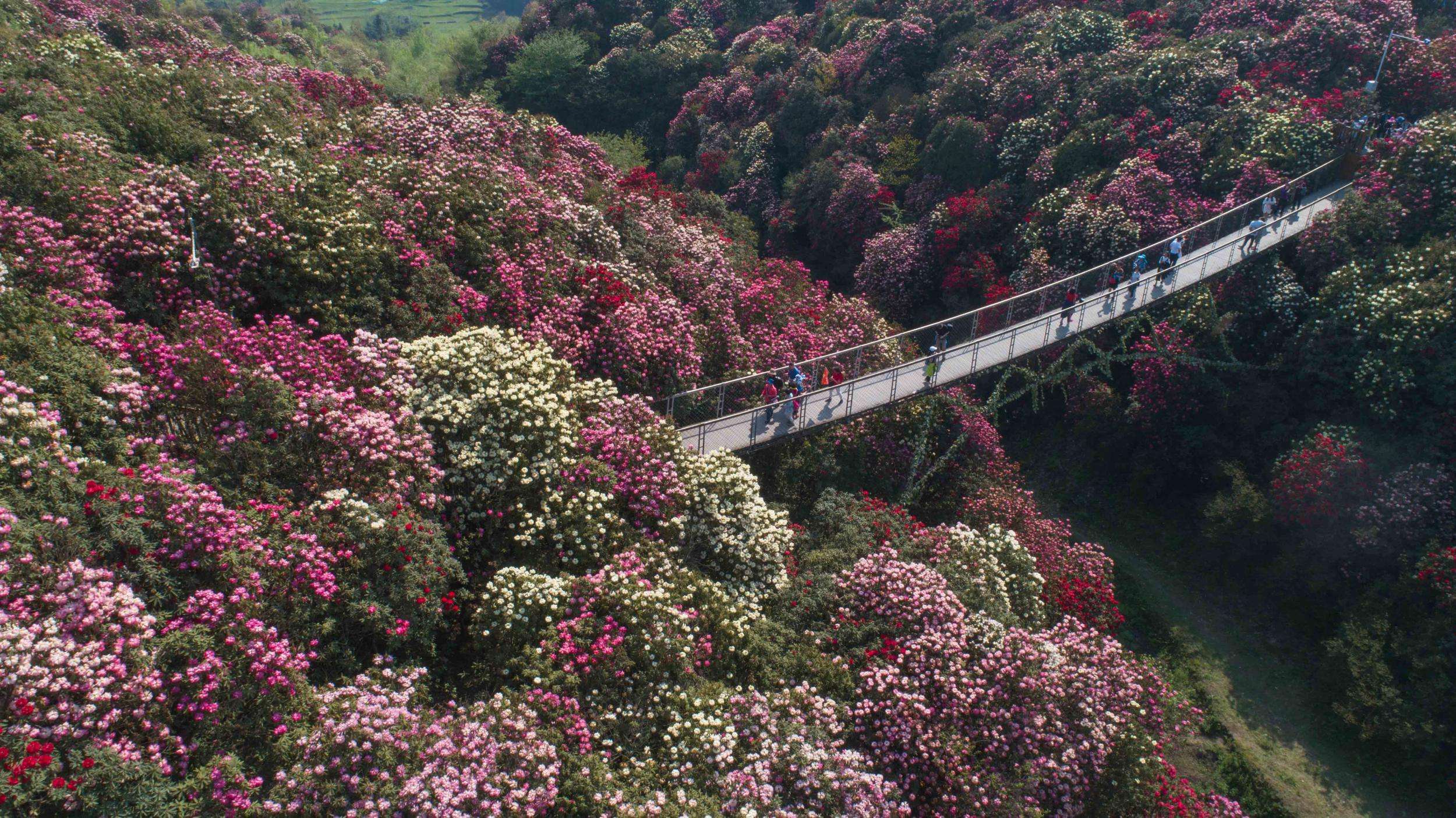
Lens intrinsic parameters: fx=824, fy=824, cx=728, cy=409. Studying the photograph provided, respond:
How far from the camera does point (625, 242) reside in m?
22.7

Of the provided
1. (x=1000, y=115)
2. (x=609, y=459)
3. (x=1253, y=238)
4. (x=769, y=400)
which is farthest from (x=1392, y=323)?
(x=609, y=459)

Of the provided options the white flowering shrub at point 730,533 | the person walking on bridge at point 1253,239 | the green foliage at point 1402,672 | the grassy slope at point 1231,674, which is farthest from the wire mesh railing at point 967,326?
the green foliage at point 1402,672

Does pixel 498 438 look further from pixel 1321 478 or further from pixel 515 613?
pixel 1321 478

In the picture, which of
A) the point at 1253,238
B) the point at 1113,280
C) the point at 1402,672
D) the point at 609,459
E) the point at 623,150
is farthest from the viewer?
the point at 623,150

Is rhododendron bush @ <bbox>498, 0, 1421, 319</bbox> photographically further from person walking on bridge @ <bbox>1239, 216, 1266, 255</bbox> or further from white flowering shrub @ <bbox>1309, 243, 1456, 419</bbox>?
white flowering shrub @ <bbox>1309, 243, 1456, 419</bbox>

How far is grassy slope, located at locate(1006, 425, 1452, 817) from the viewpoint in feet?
55.3

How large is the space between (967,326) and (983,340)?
74cm

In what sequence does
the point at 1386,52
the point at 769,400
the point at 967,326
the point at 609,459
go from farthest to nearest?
the point at 1386,52 → the point at 967,326 → the point at 769,400 → the point at 609,459

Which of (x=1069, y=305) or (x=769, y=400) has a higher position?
(x=1069, y=305)

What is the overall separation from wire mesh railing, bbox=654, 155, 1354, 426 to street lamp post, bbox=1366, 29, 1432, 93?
2.72 meters

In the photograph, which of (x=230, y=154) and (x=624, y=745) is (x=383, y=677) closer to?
(x=624, y=745)

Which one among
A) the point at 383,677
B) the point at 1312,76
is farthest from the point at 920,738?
the point at 1312,76

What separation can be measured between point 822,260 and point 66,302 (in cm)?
2706

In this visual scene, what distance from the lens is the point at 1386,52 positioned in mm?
26375
